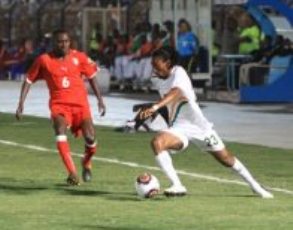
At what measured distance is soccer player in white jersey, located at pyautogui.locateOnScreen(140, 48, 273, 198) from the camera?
12.7 meters

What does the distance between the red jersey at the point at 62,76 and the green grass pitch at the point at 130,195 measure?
996 millimetres

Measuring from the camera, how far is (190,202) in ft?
41.4

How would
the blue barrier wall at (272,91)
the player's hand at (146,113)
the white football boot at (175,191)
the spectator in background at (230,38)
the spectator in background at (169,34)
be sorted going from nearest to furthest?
the player's hand at (146,113) → the white football boot at (175,191) → the blue barrier wall at (272,91) → the spectator in background at (169,34) → the spectator in background at (230,38)

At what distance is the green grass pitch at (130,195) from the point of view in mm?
11172

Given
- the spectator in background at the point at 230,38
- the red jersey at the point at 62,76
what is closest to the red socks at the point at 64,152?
the red jersey at the point at 62,76

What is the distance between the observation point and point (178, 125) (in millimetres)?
12836

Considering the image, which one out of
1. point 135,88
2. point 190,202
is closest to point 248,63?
point 135,88

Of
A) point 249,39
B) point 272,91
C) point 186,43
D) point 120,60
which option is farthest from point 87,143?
point 120,60

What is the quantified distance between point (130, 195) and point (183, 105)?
1.21m

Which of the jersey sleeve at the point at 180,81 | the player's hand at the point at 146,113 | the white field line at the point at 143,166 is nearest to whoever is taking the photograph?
the player's hand at the point at 146,113

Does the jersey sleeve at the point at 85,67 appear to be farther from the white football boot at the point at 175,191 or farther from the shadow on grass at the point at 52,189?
the white football boot at the point at 175,191

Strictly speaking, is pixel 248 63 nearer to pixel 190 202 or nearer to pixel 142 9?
pixel 142 9

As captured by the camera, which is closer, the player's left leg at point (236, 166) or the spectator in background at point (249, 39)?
the player's left leg at point (236, 166)

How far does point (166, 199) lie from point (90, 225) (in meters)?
1.95
